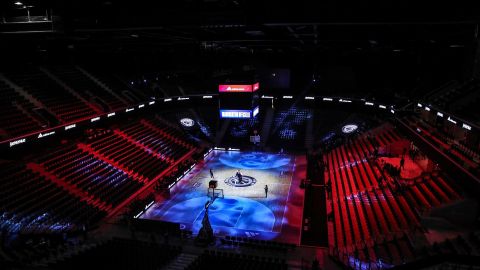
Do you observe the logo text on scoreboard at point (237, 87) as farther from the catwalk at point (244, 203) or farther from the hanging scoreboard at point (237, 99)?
the catwalk at point (244, 203)

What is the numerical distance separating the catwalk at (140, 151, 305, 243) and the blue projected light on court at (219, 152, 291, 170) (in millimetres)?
80

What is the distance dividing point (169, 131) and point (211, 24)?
2554 cm

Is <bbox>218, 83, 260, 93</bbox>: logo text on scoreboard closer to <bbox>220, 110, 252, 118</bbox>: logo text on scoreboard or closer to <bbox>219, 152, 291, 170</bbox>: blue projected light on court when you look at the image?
<bbox>220, 110, 252, 118</bbox>: logo text on scoreboard

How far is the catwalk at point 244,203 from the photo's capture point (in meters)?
16.8

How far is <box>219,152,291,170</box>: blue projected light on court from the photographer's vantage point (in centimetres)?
2691

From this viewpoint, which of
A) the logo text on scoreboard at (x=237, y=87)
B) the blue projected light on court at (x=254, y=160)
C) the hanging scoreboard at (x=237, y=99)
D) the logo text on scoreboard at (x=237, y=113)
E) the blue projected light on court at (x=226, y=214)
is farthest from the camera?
the blue projected light on court at (x=254, y=160)

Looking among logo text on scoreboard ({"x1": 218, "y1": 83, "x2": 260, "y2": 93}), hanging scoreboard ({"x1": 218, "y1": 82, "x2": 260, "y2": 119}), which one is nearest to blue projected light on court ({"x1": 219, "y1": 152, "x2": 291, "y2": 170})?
hanging scoreboard ({"x1": 218, "y1": 82, "x2": 260, "y2": 119})

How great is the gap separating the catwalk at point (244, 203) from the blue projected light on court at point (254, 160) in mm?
80

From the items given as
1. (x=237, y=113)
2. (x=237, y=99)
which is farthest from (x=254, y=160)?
(x=237, y=99)

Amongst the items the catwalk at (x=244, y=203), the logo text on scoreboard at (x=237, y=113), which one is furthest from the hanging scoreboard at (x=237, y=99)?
the catwalk at (x=244, y=203)

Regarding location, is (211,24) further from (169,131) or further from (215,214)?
(169,131)

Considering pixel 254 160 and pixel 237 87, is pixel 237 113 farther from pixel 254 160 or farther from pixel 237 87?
pixel 254 160

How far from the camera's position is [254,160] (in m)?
28.7

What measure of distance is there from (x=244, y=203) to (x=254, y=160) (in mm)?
9163
